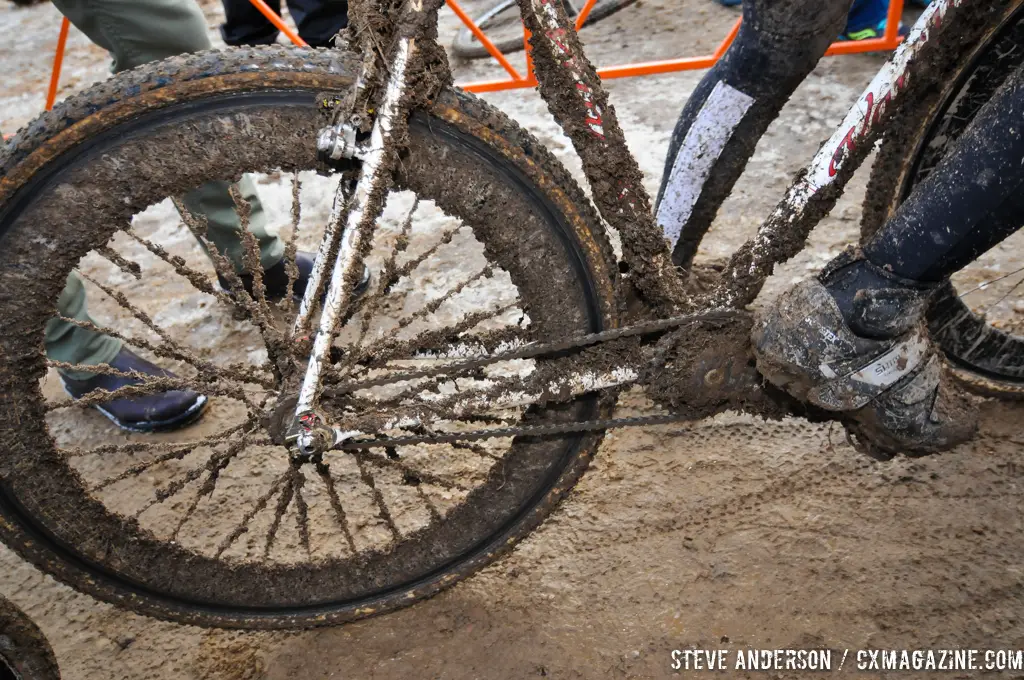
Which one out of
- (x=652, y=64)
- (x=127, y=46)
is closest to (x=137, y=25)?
(x=127, y=46)

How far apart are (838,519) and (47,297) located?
1775 millimetres

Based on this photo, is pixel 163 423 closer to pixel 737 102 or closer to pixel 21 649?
pixel 21 649

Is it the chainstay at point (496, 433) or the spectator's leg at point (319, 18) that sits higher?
the spectator's leg at point (319, 18)

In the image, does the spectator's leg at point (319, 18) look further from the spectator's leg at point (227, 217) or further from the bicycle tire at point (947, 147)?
the bicycle tire at point (947, 147)

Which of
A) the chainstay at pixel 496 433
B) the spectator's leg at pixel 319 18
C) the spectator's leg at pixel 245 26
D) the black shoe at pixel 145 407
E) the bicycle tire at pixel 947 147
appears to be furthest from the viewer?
the spectator's leg at pixel 245 26

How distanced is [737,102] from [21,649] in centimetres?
185

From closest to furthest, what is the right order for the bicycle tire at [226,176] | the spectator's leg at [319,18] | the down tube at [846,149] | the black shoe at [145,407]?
the bicycle tire at [226,176] < the down tube at [846,149] < the black shoe at [145,407] < the spectator's leg at [319,18]

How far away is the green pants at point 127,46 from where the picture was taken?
6.97 feet

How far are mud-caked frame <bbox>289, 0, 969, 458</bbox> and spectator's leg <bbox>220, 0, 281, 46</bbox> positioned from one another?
85.5 inches

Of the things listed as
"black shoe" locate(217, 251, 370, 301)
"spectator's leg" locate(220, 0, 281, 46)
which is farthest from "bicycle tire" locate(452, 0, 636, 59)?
"black shoe" locate(217, 251, 370, 301)

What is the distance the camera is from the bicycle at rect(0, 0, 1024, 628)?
1246 mm

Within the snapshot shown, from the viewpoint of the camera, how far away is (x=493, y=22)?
477cm

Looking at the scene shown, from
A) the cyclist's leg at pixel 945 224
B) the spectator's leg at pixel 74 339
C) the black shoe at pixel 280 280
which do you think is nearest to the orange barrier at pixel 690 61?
the black shoe at pixel 280 280

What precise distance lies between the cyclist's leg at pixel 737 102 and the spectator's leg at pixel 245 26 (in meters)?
2.04
